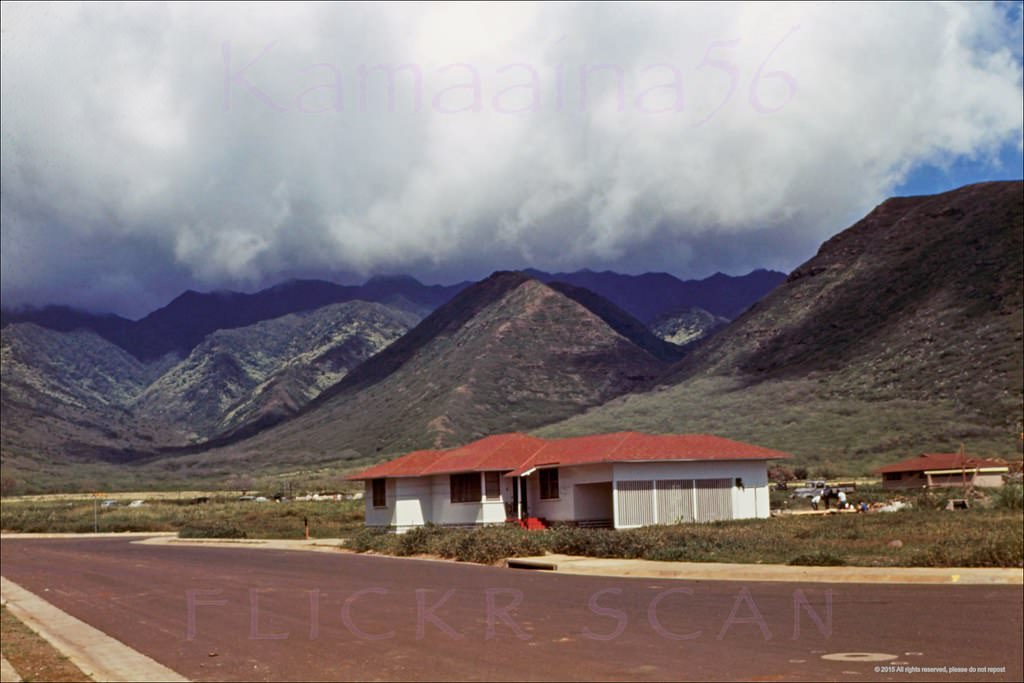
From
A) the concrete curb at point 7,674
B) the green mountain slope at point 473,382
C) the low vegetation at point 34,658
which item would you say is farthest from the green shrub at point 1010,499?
the green mountain slope at point 473,382

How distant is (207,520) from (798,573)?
56625mm

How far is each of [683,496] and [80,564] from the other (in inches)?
901

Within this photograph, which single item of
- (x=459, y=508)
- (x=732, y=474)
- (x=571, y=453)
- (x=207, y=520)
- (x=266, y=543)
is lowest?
(x=266, y=543)

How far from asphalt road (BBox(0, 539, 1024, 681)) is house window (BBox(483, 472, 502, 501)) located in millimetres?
18850

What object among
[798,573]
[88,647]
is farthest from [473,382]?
[88,647]

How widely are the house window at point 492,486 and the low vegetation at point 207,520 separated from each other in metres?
10.9

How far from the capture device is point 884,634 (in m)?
15.5

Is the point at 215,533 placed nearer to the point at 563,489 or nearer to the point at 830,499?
the point at 563,489

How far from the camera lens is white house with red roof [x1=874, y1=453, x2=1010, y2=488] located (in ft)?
216

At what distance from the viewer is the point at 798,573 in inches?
984

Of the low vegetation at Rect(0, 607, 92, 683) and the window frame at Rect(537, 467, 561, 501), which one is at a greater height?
the window frame at Rect(537, 467, 561, 501)

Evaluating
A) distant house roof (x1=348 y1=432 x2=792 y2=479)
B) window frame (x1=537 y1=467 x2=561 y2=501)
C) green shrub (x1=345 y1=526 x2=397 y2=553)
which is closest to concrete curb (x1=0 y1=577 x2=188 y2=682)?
green shrub (x1=345 y1=526 x2=397 y2=553)

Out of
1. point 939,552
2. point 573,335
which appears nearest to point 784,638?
point 939,552

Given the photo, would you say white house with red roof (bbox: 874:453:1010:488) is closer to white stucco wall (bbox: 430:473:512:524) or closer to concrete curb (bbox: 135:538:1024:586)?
white stucco wall (bbox: 430:473:512:524)
